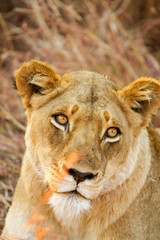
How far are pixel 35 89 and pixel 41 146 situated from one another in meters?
0.54

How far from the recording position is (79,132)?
128 inches

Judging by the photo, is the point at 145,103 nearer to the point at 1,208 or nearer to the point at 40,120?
the point at 40,120

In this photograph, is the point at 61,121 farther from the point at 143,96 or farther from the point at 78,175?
the point at 143,96

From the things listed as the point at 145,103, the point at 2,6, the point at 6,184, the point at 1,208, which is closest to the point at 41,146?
the point at 145,103

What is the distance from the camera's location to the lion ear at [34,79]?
142 inches

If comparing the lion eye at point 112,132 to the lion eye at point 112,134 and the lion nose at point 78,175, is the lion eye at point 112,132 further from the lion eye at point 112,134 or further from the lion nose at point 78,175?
the lion nose at point 78,175

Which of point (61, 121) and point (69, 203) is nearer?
point (69, 203)

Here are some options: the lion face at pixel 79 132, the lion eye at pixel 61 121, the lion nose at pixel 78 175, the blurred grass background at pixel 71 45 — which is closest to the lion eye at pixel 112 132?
the lion face at pixel 79 132

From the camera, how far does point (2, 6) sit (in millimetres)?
10391

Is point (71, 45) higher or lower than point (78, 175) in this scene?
higher

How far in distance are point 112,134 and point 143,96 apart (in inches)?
18.8

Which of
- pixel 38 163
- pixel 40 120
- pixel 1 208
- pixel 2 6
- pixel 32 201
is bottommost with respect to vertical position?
pixel 1 208

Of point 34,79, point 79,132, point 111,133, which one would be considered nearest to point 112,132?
point 111,133

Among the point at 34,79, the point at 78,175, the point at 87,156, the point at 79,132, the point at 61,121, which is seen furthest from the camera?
the point at 34,79
